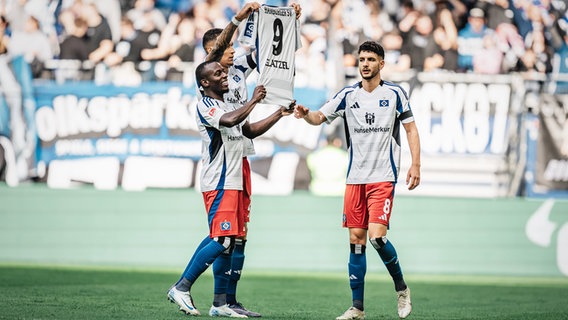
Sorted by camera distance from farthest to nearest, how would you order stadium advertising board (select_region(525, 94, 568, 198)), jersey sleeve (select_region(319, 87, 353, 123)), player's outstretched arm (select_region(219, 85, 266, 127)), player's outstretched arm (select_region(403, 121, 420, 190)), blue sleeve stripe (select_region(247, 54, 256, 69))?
1. stadium advertising board (select_region(525, 94, 568, 198))
2. blue sleeve stripe (select_region(247, 54, 256, 69))
3. jersey sleeve (select_region(319, 87, 353, 123))
4. player's outstretched arm (select_region(403, 121, 420, 190))
5. player's outstretched arm (select_region(219, 85, 266, 127))

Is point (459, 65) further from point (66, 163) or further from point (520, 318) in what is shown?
point (520, 318)

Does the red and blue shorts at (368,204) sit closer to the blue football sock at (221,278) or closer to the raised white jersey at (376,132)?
the raised white jersey at (376,132)

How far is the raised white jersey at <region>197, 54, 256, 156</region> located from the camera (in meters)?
7.78

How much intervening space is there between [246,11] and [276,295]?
11.4 ft

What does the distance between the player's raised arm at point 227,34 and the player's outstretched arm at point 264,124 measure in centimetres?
62

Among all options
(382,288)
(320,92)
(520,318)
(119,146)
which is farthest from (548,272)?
(119,146)

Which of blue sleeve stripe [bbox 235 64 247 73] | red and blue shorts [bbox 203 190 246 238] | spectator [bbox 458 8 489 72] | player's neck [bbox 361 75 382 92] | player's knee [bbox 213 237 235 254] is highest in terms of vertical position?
spectator [bbox 458 8 489 72]

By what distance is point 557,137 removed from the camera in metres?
13.2

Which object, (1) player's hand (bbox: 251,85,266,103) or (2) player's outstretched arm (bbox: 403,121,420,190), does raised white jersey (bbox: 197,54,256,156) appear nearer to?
(1) player's hand (bbox: 251,85,266,103)

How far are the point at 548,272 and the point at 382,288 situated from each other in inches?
126

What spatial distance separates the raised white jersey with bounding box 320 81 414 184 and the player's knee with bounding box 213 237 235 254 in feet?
3.71

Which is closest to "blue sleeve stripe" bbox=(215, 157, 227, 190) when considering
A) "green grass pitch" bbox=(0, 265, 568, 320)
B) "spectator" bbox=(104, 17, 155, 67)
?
"green grass pitch" bbox=(0, 265, 568, 320)

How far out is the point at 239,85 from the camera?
7.98 metres

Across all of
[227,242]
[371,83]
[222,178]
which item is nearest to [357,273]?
[227,242]
